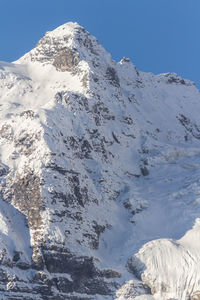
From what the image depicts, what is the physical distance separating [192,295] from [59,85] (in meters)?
55.6

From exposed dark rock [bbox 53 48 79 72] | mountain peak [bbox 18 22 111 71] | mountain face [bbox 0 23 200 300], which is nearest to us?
mountain face [bbox 0 23 200 300]

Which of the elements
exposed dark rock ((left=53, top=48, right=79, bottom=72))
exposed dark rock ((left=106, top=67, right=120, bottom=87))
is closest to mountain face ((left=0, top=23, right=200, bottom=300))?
exposed dark rock ((left=53, top=48, right=79, bottom=72))

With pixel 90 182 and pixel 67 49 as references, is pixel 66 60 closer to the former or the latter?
pixel 67 49

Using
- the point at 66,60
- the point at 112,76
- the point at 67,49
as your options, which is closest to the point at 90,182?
the point at 112,76

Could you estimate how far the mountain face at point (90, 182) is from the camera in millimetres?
106250

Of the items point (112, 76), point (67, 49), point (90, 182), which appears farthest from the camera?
point (67, 49)

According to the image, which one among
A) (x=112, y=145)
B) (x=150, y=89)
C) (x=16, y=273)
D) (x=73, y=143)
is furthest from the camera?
(x=150, y=89)

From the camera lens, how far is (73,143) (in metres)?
126

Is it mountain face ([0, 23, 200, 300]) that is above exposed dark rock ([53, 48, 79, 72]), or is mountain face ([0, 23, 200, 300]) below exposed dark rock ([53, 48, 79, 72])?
below

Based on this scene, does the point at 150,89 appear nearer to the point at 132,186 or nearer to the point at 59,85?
the point at 59,85

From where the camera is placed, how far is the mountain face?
349 ft

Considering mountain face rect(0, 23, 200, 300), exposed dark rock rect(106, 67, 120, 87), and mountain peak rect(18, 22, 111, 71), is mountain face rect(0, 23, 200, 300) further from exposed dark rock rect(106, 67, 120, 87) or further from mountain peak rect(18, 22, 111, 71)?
exposed dark rock rect(106, 67, 120, 87)

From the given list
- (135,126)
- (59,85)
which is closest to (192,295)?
(135,126)

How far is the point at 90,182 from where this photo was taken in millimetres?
122688
